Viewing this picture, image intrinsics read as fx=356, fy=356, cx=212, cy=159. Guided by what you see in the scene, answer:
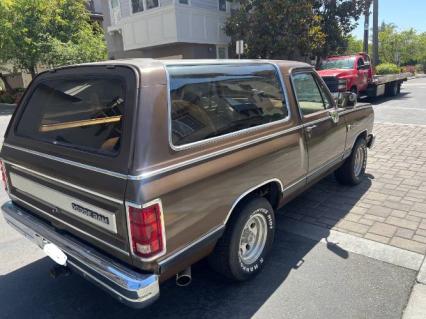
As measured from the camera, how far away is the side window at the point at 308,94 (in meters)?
3.71

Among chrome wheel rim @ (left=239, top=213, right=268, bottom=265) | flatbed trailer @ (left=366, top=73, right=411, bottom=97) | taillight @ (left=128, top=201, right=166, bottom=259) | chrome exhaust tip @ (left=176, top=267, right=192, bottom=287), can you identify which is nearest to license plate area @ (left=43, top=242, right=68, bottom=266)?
taillight @ (left=128, top=201, right=166, bottom=259)

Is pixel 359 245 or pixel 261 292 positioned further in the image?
pixel 359 245

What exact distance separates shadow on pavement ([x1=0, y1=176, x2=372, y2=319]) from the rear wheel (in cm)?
16

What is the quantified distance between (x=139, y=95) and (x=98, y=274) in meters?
1.17

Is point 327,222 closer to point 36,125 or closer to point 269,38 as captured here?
point 36,125

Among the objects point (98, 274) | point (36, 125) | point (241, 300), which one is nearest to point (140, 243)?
point (98, 274)

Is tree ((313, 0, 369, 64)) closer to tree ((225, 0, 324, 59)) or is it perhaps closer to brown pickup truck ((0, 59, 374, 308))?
tree ((225, 0, 324, 59))

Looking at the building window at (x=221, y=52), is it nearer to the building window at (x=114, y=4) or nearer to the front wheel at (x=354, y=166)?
the building window at (x=114, y=4)

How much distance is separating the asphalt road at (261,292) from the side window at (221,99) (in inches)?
53.7

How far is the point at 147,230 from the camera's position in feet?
6.88

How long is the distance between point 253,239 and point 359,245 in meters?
1.20

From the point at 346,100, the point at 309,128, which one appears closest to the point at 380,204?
the point at 346,100

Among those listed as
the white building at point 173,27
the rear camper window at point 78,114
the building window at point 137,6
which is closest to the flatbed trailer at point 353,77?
the white building at point 173,27

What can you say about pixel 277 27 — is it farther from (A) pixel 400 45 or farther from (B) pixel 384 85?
(A) pixel 400 45
